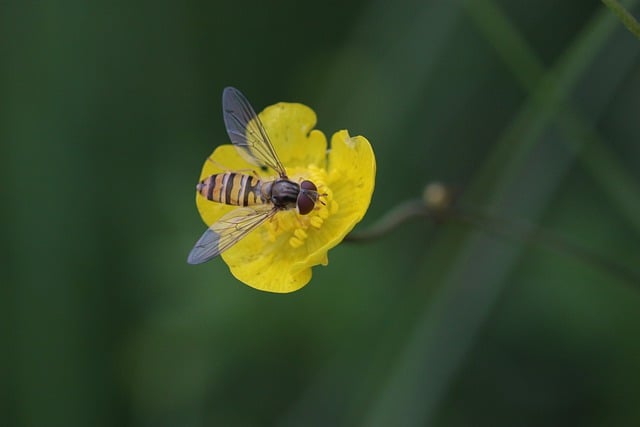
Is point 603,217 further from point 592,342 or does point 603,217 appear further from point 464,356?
point 464,356

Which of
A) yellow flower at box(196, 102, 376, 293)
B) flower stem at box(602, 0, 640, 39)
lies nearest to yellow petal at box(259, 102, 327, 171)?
yellow flower at box(196, 102, 376, 293)

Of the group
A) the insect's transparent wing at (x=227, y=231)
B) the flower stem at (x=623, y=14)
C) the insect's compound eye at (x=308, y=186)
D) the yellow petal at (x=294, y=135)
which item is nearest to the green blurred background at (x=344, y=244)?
the yellow petal at (x=294, y=135)

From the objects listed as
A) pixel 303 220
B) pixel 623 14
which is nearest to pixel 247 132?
pixel 303 220

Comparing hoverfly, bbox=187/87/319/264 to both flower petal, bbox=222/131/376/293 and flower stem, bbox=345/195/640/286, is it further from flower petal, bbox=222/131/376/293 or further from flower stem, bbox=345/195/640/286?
flower stem, bbox=345/195/640/286

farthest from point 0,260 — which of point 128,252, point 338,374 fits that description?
point 338,374

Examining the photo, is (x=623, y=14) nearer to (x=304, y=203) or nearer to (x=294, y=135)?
(x=304, y=203)

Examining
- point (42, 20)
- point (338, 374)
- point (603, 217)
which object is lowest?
point (338, 374)

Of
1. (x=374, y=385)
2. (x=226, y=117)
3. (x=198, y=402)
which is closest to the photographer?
(x=226, y=117)
